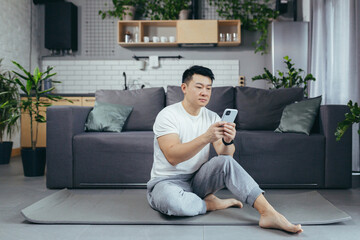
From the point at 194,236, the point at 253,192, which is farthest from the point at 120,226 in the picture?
the point at 253,192

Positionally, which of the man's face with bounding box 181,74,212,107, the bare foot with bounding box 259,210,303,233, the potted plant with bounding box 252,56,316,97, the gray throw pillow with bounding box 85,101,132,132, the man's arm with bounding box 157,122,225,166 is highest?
the potted plant with bounding box 252,56,316,97

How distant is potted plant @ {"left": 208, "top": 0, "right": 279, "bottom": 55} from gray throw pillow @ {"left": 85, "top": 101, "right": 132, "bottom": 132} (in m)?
3.13

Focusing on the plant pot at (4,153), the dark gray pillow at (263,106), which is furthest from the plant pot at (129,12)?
the dark gray pillow at (263,106)

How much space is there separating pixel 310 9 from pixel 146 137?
3279 mm

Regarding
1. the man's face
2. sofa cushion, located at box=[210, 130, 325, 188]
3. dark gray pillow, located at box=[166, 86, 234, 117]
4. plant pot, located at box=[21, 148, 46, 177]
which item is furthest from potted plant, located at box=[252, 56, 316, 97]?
plant pot, located at box=[21, 148, 46, 177]

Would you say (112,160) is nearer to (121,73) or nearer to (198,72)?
(198,72)

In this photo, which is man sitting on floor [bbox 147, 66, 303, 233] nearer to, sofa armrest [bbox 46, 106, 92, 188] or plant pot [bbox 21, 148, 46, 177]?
sofa armrest [bbox 46, 106, 92, 188]

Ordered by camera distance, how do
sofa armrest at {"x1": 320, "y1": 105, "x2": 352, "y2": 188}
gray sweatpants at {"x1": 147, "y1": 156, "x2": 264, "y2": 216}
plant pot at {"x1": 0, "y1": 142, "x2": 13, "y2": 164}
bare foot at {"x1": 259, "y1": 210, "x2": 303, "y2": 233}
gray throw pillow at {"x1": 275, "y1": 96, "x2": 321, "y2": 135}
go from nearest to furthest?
bare foot at {"x1": 259, "y1": 210, "x2": 303, "y2": 233}
gray sweatpants at {"x1": 147, "y1": 156, "x2": 264, "y2": 216}
sofa armrest at {"x1": 320, "y1": 105, "x2": 352, "y2": 188}
gray throw pillow at {"x1": 275, "y1": 96, "x2": 321, "y2": 135}
plant pot at {"x1": 0, "y1": 142, "x2": 13, "y2": 164}

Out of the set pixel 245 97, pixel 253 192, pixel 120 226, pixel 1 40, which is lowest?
pixel 120 226

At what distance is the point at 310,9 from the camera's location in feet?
15.6

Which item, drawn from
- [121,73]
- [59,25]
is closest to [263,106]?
[121,73]

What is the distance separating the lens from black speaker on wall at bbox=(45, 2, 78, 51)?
→ 223 inches

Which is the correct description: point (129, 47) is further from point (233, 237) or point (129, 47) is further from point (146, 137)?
point (233, 237)

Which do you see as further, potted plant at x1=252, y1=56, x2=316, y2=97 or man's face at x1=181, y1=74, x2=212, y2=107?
potted plant at x1=252, y1=56, x2=316, y2=97
